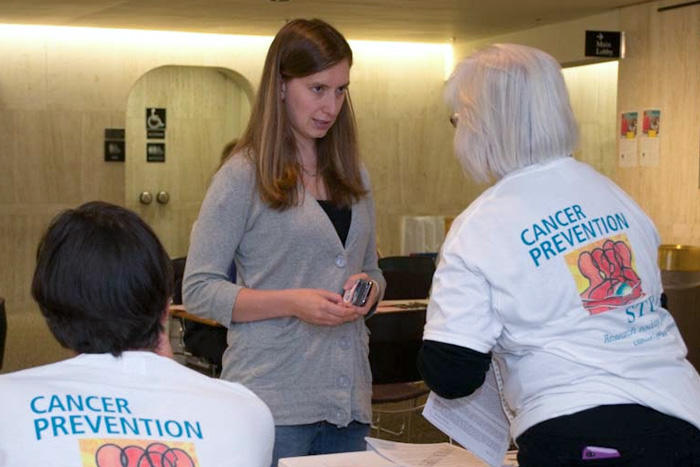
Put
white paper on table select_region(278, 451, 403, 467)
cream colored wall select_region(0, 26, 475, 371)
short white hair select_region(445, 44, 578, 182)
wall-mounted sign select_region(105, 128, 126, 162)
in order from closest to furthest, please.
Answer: short white hair select_region(445, 44, 578, 182)
white paper on table select_region(278, 451, 403, 467)
cream colored wall select_region(0, 26, 475, 371)
wall-mounted sign select_region(105, 128, 126, 162)

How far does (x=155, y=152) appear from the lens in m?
13.9

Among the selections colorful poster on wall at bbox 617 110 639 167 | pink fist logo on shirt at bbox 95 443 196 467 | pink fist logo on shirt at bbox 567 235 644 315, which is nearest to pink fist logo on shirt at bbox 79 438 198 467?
pink fist logo on shirt at bbox 95 443 196 467

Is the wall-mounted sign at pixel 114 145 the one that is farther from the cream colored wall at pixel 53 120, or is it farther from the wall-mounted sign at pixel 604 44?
the wall-mounted sign at pixel 604 44

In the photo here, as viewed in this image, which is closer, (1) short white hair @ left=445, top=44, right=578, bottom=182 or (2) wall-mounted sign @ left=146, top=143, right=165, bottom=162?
(1) short white hair @ left=445, top=44, right=578, bottom=182

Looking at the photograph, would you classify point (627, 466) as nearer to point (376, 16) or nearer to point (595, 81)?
point (376, 16)

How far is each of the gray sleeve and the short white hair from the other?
0.68m

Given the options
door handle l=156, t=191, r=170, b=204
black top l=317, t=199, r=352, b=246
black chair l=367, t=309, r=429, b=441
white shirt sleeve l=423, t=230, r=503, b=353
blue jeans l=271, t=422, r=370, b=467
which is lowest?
black chair l=367, t=309, r=429, b=441

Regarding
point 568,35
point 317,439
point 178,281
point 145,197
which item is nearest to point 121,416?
point 317,439

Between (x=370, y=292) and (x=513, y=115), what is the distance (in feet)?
2.44

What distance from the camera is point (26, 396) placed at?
1.68 m

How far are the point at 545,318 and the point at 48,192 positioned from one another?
10801 mm

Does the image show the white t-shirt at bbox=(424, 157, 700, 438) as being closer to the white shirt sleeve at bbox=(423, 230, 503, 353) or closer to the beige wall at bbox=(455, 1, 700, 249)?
the white shirt sleeve at bbox=(423, 230, 503, 353)

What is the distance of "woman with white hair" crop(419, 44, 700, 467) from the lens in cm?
197

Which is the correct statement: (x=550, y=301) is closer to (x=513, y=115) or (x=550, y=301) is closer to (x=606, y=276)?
(x=606, y=276)
